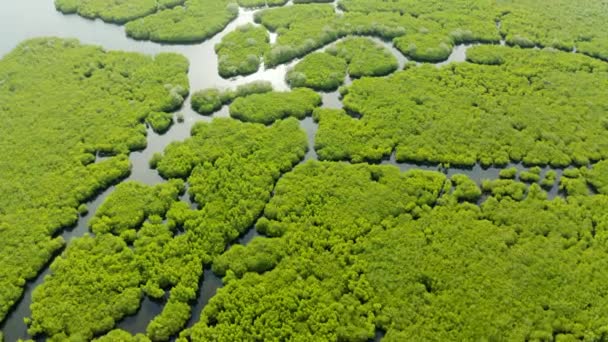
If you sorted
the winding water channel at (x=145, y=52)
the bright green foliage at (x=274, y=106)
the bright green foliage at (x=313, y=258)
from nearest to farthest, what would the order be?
the bright green foliage at (x=313, y=258) → the winding water channel at (x=145, y=52) → the bright green foliage at (x=274, y=106)

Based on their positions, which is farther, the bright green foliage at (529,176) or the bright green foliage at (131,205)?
the bright green foliage at (529,176)

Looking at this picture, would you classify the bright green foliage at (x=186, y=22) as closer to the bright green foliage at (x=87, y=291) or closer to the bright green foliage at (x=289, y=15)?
the bright green foliage at (x=289, y=15)

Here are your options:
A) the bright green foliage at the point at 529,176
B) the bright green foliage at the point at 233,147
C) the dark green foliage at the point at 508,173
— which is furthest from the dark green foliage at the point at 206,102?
the bright green foliage at the point at 529,176

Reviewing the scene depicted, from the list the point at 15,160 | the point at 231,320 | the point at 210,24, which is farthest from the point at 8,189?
the point at 210,24

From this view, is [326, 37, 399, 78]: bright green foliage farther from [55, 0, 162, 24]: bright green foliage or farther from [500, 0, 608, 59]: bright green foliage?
[55, 0, 162, 24]: bright green foliage

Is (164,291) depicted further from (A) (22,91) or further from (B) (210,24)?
(B) (210,24)

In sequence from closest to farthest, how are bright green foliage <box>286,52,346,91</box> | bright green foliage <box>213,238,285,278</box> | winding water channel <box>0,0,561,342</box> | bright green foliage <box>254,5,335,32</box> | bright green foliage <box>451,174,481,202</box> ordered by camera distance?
winding water channel <box>0,0,561,342</box> → bright green foliage <box>213,238,285,278</box> → bright green foliage <box>451,174,481,202</box> → bright green foliage <box>286,52,346,91</box> → bright green foliage <box>254,5,335,32</box>

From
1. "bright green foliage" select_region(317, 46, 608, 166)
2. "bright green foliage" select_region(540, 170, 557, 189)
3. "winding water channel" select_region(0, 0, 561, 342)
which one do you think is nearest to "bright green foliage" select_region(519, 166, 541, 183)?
"bright green foliage" select_region(540, 170, 557, 189)
